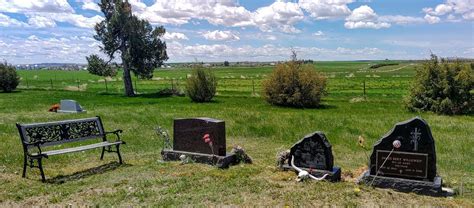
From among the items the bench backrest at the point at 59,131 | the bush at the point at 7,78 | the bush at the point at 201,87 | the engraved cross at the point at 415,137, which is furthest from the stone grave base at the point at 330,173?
the bush at the point at 7,78

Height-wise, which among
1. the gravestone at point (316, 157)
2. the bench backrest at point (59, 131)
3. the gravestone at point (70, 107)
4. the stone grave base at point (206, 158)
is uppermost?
the bench backrest at point (59, 131)

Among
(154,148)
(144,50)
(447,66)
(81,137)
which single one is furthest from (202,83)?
(81,137)

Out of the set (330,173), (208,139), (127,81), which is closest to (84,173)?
(208,139)

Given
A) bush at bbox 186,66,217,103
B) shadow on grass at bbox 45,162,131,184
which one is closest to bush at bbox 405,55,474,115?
bush at bbox 186,66,217,103

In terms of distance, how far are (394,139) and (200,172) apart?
12.6ft

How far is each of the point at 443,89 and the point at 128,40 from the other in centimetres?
2796

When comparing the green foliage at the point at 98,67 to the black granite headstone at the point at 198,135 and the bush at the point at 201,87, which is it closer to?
the bush at the point at 201,87

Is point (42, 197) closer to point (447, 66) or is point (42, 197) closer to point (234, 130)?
Answer: point (234, 130)

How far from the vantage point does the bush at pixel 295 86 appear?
28672 millimetres

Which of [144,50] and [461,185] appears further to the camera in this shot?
[144,50]

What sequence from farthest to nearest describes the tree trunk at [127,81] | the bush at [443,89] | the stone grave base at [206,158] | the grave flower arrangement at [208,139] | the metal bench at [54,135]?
1. the tree trunk at [127,81]
2. the bush at [443,89]
3. the stone grave base at [206,158]
4. the grave flower arrangement at [208,139]
5. the metal bench at [54,135]

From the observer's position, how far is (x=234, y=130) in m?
16.5

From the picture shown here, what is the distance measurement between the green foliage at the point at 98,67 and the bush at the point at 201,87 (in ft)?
41.8

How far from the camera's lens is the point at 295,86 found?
28875mm
